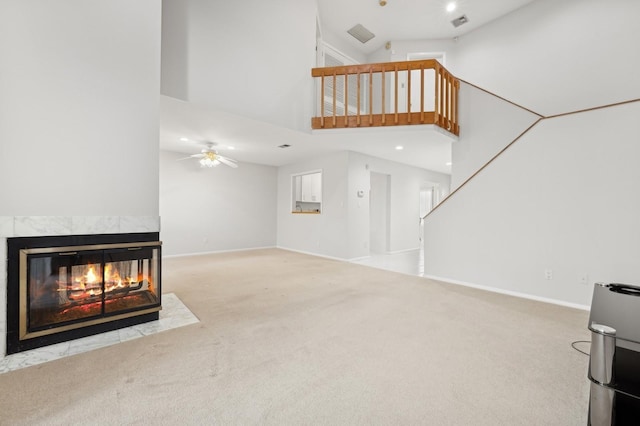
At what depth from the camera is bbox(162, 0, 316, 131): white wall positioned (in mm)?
3355

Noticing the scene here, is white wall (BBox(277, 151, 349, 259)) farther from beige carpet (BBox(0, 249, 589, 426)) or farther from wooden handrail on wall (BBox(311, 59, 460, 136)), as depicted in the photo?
beige carpet (BBox(0, 249, 589, 426))

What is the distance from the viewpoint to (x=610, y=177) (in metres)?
2.80

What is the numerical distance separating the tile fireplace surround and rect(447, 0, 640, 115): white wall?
6.85 m

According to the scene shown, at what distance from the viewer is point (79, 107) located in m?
2.10

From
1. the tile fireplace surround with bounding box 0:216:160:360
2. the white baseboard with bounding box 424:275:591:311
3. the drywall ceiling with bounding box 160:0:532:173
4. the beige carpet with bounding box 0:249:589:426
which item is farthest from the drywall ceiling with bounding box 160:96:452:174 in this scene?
the beige carpet with bounding box 0:249:589:426

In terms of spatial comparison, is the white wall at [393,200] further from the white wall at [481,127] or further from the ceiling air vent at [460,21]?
the ceiling air vent at [460,21]

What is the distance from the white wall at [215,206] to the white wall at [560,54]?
604cm

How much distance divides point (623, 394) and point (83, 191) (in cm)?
357

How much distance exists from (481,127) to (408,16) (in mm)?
3169

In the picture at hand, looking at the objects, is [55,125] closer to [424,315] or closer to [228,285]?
[228,285]

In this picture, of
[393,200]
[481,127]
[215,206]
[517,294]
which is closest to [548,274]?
[517,294]

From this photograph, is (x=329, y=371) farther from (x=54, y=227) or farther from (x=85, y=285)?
(x=54, y=227)

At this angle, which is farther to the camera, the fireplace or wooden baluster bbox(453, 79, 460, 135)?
wooden baluster bbox(453, 79, 460, 135)

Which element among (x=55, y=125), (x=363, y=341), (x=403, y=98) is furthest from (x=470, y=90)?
(x=55, y=125)
